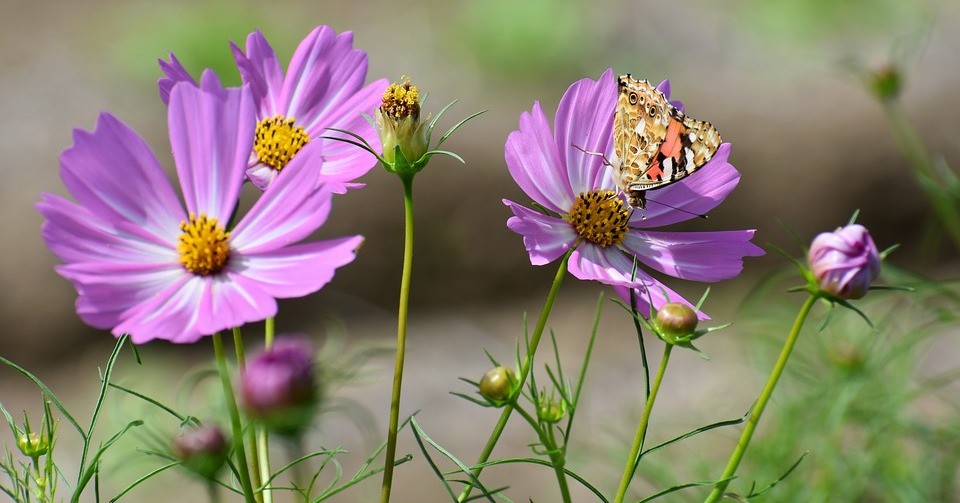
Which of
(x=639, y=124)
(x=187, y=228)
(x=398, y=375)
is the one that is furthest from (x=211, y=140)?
(x=639, y=124)

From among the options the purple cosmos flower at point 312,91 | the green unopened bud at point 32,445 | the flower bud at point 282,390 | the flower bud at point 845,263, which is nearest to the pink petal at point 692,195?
the flower bud at point 845,263

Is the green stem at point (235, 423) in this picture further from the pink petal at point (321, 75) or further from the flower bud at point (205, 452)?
the pink petal at point (321, 75)

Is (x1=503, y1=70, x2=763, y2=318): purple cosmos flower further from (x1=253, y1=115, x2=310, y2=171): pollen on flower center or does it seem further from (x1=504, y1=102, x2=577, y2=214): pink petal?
(x1=253, y1=115, x2=310, y2=171): pollen on flower center

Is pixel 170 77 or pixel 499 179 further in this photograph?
pixel 499 179

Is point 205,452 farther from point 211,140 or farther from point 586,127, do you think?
point 586,127

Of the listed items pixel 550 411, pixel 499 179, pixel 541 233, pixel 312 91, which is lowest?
pixel 499 179

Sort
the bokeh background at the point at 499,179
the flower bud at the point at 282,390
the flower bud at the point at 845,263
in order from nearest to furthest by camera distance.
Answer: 1. the flower bud at the point at 282,390
2. the flower bud at the point at 845,263
3. the bokeh background at the point at 499,179
